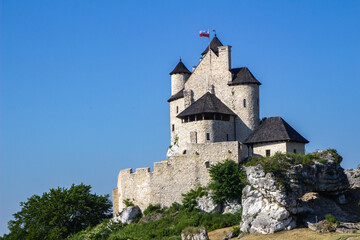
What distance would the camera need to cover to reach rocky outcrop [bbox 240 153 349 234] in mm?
60062

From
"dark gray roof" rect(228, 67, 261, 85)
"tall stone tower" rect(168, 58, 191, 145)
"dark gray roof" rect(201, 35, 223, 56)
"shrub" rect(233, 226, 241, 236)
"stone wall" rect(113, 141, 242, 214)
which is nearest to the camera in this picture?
"shrub" rect(233, 226, 241, 236)

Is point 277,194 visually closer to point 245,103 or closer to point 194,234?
point 194,234

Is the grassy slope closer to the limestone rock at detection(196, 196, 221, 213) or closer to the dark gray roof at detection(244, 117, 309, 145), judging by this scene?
the limestone rock at detection(196, 196, 221, 213)

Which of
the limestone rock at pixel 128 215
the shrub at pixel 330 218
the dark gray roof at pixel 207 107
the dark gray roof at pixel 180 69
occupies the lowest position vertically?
the shrub at pixel 330 218

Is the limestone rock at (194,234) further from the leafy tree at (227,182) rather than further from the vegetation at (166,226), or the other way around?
the leafy tree at (227,182)

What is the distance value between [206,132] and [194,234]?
15.0 meters

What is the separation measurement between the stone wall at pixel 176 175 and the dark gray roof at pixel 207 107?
5.68 meters

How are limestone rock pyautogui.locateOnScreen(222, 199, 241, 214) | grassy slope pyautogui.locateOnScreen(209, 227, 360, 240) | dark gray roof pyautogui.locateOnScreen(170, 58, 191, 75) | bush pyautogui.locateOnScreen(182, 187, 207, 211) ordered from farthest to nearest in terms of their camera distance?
dark gray roof pyautogui.locateOnScreen(170, 58, 191, 75), bush pyautogui.locateOnScreen(182, 187, 207, 211), limestone rock pyautogui.locateOnScreen(222, 199, 241, 214), grassy slope pyautogui.locateOnScreen(209, 227, 360, 240)

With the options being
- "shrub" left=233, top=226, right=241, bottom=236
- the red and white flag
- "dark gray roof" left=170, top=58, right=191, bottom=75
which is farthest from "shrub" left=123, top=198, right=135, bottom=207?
the red and white flag

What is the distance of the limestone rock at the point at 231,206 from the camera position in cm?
6544

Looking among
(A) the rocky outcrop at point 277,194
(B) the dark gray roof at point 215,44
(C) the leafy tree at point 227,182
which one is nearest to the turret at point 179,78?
(B) the dark gray roof at point 215,44

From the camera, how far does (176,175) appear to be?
69.4 m

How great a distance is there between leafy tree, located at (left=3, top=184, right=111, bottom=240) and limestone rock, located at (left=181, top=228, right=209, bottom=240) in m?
15.2

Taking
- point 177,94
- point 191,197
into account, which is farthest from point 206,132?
point 177,94
